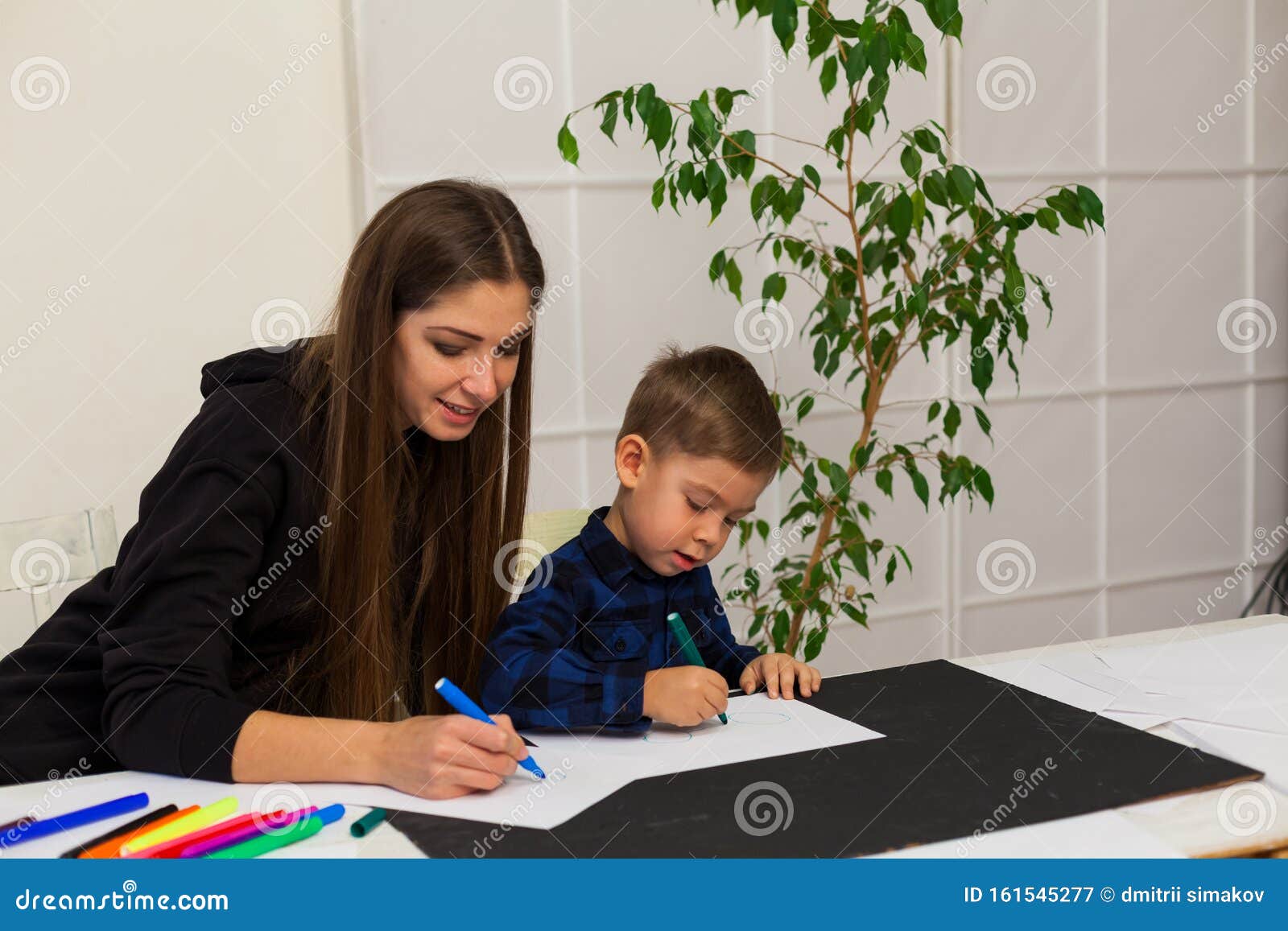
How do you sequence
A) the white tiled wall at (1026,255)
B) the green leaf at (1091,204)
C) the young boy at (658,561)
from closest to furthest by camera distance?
the young boy at (658,561), the green leaf at (1091,204), the white tiled wall at (1026,255)

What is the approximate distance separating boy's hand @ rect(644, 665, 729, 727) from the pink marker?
0.37 metres

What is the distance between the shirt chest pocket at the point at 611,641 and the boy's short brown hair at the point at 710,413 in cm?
22

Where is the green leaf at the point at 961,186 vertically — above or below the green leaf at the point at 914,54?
below

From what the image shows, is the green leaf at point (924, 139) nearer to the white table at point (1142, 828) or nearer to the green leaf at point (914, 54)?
the green leaf at point (914, 54)

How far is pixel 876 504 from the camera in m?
3.08

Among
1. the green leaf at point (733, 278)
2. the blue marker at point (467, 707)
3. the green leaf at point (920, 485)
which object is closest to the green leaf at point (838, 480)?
the green leaf at point (920, 485)

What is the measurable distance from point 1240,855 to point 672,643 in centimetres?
76

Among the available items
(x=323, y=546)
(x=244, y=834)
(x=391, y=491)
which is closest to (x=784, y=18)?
(x=391, y=491)

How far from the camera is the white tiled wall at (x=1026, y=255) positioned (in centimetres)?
259

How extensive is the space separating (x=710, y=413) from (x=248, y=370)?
55cm

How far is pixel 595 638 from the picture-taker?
1452mm

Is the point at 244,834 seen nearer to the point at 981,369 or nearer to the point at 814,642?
the point at 814,642
